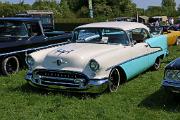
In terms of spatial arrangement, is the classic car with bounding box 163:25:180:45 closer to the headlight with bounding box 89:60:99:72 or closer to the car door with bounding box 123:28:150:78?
the car door with bounding box 123:28:150:78

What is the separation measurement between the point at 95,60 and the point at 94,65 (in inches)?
3.8

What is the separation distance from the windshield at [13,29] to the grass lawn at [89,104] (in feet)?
8.01

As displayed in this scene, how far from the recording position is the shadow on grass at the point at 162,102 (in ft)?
21.6

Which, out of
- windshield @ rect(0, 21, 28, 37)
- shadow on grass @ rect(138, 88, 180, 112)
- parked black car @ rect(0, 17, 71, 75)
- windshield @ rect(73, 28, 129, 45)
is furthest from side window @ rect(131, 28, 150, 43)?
windshield @ rect(0, 21, 28, 37)

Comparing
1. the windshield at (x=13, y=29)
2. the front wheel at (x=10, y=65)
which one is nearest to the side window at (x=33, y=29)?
the windshield at (x=13, y=29)

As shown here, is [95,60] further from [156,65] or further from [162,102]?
[156,65]

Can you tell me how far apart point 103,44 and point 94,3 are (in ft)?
201

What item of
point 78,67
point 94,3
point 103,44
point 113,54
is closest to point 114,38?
point 103,44

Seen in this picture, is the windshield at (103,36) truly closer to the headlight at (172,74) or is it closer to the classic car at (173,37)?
the headlight at (172,74)

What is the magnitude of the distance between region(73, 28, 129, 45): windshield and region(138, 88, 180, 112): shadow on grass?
167 centimetres

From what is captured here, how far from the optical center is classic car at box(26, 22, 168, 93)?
23.7 feet

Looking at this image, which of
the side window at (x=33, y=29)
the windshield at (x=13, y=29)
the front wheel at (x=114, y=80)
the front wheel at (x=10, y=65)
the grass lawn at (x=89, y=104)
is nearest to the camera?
Result: the grass lawn at (x=89, y=104)

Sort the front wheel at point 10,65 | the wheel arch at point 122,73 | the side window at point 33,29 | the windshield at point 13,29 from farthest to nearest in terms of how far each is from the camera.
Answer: the side window at point 33,29
the windshield at point 13,29
the front wheel at point 10,65
the wheel arch at point 122,73

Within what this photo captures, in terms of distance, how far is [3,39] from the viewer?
10.3 m
